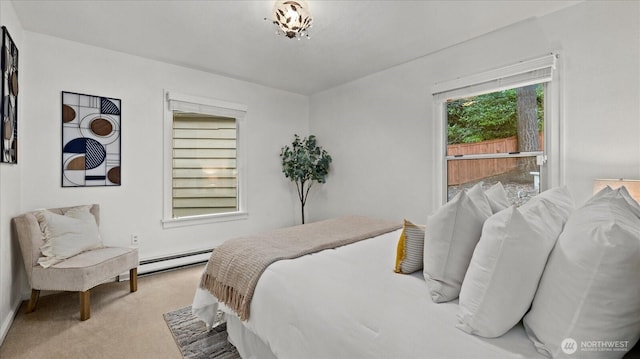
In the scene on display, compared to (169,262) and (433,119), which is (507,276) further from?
(169,262)

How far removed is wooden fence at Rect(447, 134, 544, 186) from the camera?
269 centimetres

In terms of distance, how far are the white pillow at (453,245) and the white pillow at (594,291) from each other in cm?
30

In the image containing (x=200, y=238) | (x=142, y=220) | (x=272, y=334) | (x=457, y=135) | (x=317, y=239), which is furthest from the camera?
(x=200, y=238)

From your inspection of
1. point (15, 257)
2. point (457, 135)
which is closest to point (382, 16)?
point (457, 135)

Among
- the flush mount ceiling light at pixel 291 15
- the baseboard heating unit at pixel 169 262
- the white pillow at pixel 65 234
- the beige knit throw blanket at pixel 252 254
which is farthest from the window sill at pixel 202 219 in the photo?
the flush mount ceiling light at pixel 291 15

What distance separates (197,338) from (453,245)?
1.84 metres

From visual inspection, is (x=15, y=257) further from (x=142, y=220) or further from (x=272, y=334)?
(x=272, y=334)

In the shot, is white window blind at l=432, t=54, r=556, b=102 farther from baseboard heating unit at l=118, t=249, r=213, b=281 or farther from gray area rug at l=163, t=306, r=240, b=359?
baseboard heating unit at l=118, t=249, r=213, b=281

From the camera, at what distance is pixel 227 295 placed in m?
1.68

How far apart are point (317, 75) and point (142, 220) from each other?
2.82 metres

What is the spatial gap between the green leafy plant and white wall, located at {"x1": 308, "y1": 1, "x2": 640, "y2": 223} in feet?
0.52

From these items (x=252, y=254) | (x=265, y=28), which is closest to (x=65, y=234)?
(x=252, y=254)

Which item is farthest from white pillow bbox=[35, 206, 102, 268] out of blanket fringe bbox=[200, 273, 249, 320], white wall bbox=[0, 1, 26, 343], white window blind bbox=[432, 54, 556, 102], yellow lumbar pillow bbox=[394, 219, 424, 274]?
white window blind bbox=[432, 54, 556, 102]

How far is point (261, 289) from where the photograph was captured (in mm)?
1467
